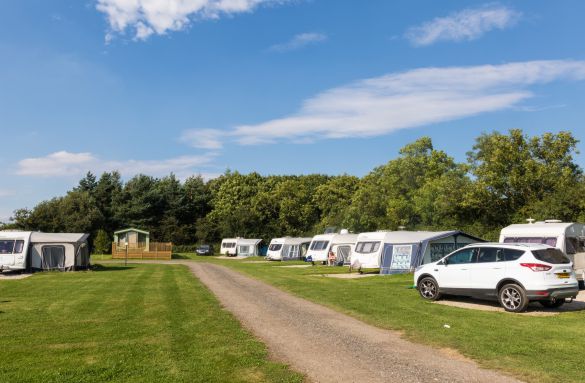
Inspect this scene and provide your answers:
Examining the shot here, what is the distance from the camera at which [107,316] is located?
12781mm

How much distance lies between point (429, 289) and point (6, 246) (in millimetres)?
26280

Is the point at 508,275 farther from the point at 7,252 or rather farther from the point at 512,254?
the point at 7,252

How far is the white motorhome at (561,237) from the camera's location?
63.3ft

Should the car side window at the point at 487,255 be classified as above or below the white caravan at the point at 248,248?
above

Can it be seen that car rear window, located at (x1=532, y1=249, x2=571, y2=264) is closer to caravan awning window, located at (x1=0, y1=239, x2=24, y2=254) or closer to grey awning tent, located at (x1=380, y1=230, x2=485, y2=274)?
grey awning tent, located at (x1=380, y1=230, x2=485, y2=274)

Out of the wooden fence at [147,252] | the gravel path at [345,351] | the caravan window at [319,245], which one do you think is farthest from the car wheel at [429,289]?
the wooden fence at [147,252]

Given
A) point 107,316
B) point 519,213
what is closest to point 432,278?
point 107,316

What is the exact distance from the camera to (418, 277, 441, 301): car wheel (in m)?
15.8

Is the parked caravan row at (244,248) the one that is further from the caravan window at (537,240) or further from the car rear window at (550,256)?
the car rear window at (550,256)

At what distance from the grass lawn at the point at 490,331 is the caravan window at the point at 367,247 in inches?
473

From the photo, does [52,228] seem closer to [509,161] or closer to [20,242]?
[20,242]

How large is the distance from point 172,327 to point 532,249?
31.7 feet

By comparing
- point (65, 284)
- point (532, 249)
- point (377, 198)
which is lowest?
point (65, 284)

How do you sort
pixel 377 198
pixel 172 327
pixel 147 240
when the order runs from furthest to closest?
pixel 147 240 < pixel 377 198 < pixel 172 327
